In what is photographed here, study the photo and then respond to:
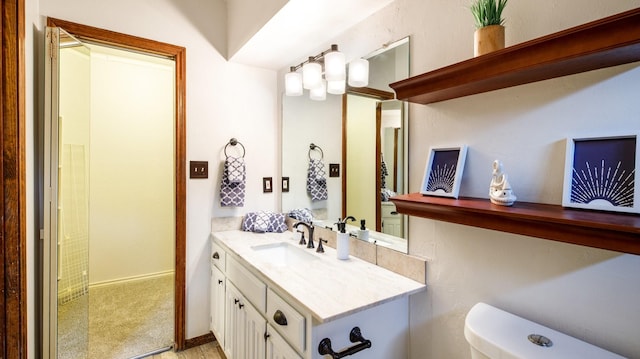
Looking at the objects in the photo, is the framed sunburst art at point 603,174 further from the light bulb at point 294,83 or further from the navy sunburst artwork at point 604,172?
the light bulb at point 294,83

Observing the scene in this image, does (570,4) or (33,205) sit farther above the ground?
(570,4)

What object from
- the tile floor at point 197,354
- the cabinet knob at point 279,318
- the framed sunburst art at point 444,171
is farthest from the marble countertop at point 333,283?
the tile floor at point 197,354

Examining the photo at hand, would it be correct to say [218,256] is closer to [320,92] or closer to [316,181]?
[316,181]

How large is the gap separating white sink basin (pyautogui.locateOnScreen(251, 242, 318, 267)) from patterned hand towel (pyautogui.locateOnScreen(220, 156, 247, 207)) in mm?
500

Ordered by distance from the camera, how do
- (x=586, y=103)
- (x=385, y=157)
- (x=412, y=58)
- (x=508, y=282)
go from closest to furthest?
(x=586, y=103) → (x=508, y=282) → (x=412, y=58) → (x=385, y=157)

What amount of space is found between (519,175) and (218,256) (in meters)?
1.87

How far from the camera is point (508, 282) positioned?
1.02 metres

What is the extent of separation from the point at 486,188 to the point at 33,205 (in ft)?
7.38

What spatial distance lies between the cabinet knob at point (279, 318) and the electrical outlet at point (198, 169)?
4.33ft

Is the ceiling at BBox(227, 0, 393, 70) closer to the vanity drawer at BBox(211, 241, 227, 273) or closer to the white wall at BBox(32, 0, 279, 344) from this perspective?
the white wall at BBox(32, 0, 279, 344)

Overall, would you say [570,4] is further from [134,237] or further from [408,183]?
[134,237]

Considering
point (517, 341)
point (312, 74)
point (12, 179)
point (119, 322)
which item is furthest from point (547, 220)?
point (119, 322)

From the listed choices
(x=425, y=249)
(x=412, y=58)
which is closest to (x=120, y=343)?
(x=425, y=249)

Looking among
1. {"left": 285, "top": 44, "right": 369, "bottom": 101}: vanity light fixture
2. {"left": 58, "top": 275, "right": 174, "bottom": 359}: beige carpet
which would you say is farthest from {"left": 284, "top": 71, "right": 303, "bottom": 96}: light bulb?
{"left": 58, "top": 275, "right": 174, "bottom": 359}: beige carpet
